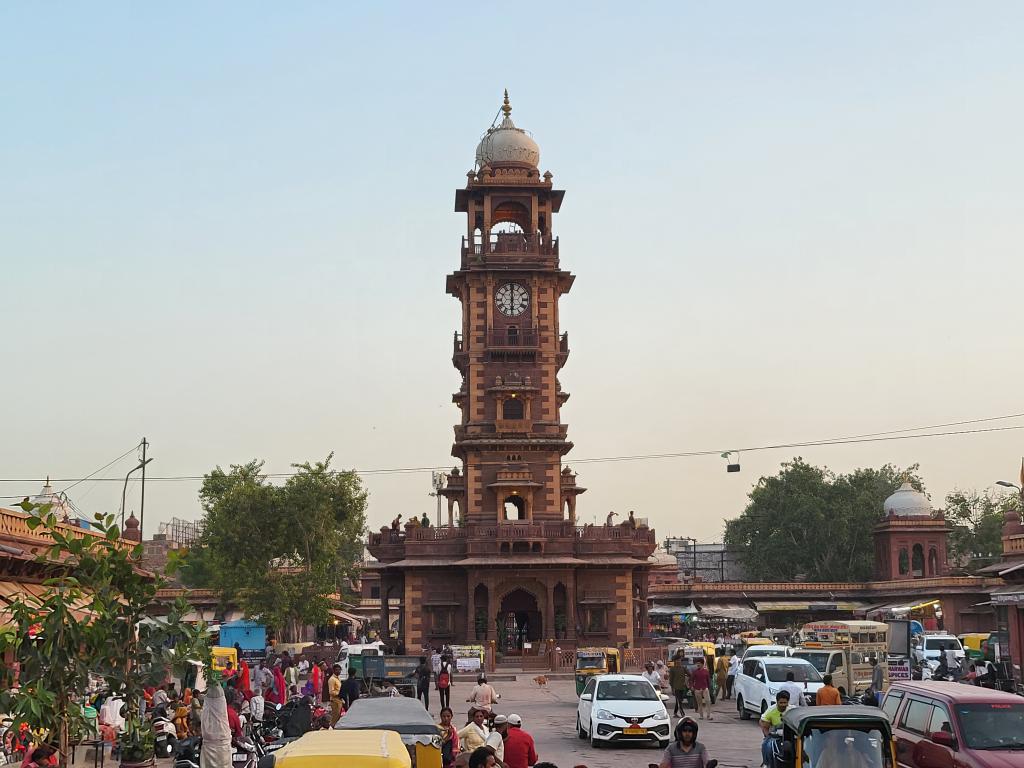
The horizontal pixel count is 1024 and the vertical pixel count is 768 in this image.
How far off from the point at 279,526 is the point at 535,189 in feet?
69.6

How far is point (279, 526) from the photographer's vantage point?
5931 centimetres

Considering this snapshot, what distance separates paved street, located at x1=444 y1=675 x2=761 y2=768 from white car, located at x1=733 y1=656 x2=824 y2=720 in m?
0.56

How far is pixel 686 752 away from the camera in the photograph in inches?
566

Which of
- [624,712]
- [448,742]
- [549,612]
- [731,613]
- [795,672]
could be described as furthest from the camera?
[731,613]

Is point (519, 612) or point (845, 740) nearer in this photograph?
point (845, 740)

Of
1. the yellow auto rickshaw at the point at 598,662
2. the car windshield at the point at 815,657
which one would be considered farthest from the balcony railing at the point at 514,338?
the car windshield at the point at 815,657

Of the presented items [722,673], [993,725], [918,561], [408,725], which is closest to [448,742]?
[408,725]

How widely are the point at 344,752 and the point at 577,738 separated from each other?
16739mm

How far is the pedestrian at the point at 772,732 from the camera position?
59.8 ft

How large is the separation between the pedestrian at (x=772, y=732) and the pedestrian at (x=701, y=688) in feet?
35.9

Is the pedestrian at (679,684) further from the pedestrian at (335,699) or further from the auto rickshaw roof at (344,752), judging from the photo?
the auto rickshaw roof at (344,752)

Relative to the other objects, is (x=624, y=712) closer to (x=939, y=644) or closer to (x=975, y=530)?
(x=939, y=644)

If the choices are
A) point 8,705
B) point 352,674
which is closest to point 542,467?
point 352,674

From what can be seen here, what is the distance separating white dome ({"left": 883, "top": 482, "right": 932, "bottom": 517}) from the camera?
8444 centimetres
